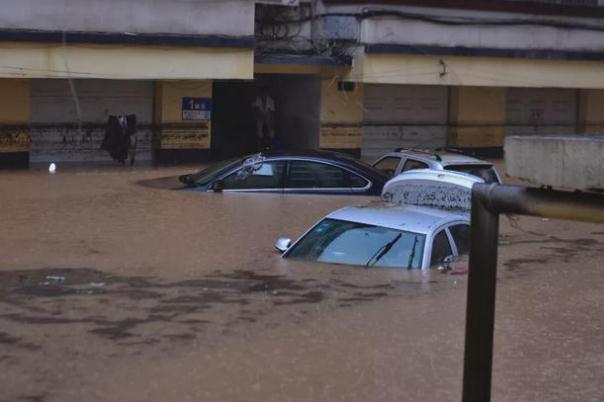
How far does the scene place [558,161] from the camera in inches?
147

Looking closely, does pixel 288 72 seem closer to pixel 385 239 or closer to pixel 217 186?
pixel 217 186

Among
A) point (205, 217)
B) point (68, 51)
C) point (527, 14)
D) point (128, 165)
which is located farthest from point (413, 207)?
point (527, 14)

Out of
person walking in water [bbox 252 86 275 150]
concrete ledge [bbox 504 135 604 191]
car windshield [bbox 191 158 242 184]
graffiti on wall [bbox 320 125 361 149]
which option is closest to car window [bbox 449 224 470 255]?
car windshield [bbox 191 158 242 184]

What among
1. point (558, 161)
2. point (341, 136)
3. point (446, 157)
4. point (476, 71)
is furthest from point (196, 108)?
point (558, 161)

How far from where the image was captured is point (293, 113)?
81.2 ft

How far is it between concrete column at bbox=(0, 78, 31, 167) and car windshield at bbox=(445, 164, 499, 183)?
947 centimetres

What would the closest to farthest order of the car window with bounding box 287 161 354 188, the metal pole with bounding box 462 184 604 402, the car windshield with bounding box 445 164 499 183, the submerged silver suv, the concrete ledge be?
the concrete ledge → the metal pole with bounding box 462 184 604 402 → the car windshield with bounding box 445 164 499 183 → the submerged silver suv → the car window with bounding box 287 161 354 188

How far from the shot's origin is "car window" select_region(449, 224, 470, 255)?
10320mm

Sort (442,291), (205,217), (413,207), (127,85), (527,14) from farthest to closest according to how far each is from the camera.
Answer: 1. (527,14)
2. (127,85)
3. (205,217)
4. (413,207)
5. (442,291)

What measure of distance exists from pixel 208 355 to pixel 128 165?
14.6 m

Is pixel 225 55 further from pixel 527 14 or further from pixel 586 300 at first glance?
pixel 586 300

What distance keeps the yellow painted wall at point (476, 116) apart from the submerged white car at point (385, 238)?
1521cm

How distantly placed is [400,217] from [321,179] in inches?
191

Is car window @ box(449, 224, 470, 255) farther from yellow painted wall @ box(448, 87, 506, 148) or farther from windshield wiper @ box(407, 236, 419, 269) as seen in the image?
yellow painted wall @ box(448, 87, 506, 148)
